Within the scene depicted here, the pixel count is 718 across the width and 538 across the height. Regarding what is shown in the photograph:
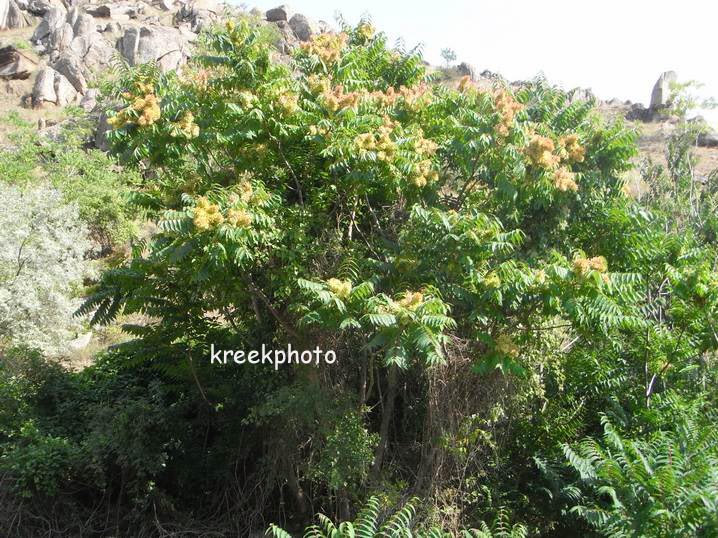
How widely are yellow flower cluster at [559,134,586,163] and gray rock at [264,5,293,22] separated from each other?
137ft

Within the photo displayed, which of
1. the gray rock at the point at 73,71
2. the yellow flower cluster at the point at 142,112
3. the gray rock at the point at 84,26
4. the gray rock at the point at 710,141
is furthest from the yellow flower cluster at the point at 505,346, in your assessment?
the gray rock at the point at 84,26

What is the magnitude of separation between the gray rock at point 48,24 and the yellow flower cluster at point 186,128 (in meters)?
39.8

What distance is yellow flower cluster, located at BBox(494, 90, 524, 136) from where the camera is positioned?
627 centimetres

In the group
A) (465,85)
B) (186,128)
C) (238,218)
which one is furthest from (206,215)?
(465,85)

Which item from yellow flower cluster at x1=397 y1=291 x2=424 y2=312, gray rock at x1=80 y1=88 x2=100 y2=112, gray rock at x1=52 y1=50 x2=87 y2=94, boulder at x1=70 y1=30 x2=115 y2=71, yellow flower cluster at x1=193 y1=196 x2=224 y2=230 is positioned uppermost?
boulder at x1=70 y1=30 x2=115 y2=71

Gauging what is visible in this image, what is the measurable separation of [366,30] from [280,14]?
1582 inches

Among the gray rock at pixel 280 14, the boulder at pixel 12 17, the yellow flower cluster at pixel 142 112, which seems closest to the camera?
the yellow flower cluster at pixel 142 112

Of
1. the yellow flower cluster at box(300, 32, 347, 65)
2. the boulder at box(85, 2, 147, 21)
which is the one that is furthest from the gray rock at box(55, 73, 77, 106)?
the yellow flower cluster at box(300, 32, 347, 65)

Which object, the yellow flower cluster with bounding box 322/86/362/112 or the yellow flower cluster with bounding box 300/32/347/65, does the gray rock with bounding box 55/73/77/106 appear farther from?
the yellow flower cluster with bounding box 322/86/362/112

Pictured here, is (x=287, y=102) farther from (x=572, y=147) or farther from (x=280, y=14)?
(x=280, y=14)

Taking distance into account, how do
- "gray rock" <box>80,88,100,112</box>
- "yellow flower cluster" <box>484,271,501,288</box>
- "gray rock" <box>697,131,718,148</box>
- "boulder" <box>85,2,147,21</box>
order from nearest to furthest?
"yellow flower cluster" <box>484,271,501,288</box>, "gray rock" <box>697,131,718,148</box>, "gray rock" <box>80,88,100,112</box>, "boulder" <box>85,2,147,21</box>

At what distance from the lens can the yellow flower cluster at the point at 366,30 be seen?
7965 millimetres

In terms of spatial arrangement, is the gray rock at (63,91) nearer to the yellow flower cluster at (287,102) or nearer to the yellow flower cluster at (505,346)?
the yellow flower cluster at (287,102)

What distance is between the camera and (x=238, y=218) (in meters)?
5.35
